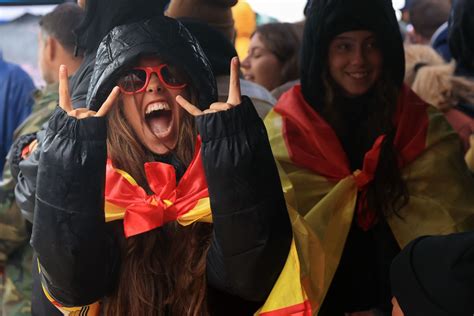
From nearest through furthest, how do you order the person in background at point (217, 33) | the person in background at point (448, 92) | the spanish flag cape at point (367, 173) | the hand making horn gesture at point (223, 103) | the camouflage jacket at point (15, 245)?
the hand making horn gesture at point (223, 103), the person in background at point (217, 33), the spanish flag cape at point (367, 173), the camouflage jacket at point (15, 245), the person in background at point (448, 92)

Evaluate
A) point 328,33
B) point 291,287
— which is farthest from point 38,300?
point 328,33

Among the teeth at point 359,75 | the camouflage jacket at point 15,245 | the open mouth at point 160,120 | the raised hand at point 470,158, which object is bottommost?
the camouflage jacket at point 15,245

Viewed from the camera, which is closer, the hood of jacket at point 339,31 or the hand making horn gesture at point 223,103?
the hand making horn gesture at point 223,103

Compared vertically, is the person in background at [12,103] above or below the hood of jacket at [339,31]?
below

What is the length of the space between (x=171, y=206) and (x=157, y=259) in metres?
0.16

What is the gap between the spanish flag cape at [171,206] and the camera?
255 centimetres

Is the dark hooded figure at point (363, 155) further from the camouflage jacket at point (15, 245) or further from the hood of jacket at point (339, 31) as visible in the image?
the camouflage jacket at point (15, 245)

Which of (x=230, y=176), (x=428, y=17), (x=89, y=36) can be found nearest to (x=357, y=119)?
A: (x=89, y=36)

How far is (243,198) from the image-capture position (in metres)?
2.43

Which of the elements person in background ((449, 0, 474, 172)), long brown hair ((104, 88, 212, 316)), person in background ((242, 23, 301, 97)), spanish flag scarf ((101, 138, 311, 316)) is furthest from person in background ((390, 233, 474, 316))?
person in background ((242, 23, 301, 97))

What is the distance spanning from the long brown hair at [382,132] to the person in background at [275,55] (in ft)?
4.62

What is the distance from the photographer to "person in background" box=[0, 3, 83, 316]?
143 inches

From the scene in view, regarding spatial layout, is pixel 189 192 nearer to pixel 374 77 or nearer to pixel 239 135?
pixel 239 135

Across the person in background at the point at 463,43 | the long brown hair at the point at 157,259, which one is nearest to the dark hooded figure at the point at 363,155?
the person in background at the point at 463,43
